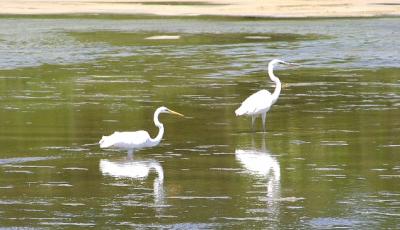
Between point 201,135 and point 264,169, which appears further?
point 201,135

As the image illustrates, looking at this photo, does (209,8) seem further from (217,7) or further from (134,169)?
(134,169)

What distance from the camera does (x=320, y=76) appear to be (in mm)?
26938

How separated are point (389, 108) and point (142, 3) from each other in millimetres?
33832

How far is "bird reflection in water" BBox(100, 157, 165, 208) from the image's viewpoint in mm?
14527

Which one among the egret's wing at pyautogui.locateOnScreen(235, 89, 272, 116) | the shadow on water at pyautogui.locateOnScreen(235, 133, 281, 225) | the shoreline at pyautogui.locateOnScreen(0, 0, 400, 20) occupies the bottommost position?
the shadow on water at pyautogui.locateOnScreen(235, 133, 281, 225)

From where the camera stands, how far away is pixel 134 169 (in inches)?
605

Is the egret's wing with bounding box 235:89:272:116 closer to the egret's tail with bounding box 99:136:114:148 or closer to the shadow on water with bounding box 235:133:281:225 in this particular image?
the shadow on water with bounding box 235:133:281:225

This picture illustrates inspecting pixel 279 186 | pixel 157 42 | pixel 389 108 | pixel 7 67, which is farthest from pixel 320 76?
pixel 279 186

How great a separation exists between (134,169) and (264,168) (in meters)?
1.66

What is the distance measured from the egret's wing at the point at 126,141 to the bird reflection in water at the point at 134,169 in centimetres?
21

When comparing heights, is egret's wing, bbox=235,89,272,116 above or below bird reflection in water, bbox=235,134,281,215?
above

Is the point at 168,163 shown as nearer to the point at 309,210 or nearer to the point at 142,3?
the point at 309,210

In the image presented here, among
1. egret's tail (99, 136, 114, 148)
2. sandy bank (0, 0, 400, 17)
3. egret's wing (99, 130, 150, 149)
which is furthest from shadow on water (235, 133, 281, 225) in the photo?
sandy bank (0, 0, 400, 17)

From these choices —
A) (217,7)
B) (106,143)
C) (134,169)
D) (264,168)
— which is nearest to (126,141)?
(106,143)
